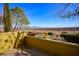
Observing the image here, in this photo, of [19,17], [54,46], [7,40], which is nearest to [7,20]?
[19,17]

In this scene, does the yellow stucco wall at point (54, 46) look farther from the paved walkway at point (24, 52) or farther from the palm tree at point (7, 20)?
the palm tree at point (7, 20)

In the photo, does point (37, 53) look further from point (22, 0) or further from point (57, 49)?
point (22, 0)

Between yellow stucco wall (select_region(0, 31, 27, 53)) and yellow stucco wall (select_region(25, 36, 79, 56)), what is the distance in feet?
0.73

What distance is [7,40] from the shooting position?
3.51 metres

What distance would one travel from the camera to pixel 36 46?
3539mm

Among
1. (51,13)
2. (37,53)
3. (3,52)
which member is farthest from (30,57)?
(51,13)

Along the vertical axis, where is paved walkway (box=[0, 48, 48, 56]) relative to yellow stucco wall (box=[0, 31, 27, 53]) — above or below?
below

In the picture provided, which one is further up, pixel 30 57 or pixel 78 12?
pixel 78 12

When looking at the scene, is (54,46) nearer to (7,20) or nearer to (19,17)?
(19,17)

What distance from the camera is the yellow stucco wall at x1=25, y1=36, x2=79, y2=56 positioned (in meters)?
3.14

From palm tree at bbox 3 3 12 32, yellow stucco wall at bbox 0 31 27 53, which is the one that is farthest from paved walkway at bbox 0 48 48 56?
palm tree at bbox 3 3 12 32

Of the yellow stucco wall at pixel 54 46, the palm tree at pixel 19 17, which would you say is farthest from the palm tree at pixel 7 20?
the yellow stucco wall at pixel 54 46

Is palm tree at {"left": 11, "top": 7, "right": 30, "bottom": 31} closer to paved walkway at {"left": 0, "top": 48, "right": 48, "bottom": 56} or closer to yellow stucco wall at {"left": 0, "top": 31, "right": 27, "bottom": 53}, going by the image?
yellow stucco wall at {"left": 0, "top": 31, "right": 27, "bottom": 53}

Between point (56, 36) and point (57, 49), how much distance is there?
0.80 feet
